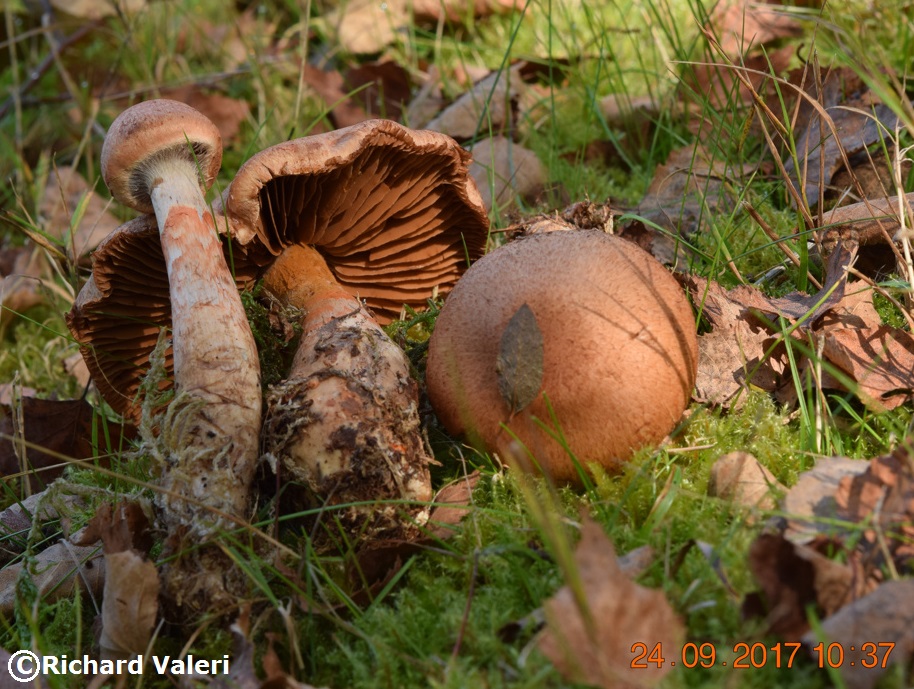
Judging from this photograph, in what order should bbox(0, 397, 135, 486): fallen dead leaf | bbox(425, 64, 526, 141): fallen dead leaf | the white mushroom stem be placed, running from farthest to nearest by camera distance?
bbox(425, 64, 526, 141): fallen dead leaf
bbox(0, 397, 135, 486): fallen dead leaf
the white mushroom stem

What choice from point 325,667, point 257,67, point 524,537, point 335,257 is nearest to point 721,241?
point 524,537

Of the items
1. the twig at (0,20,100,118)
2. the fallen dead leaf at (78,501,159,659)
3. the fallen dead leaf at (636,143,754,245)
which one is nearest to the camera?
the fallen dead leaf at (78,501,159,659)

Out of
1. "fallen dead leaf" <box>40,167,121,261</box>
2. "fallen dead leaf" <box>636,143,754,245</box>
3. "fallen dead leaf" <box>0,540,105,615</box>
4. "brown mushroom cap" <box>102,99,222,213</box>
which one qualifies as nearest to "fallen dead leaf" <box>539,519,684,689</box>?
"fallen dead leaf" <box>0,540,105,615</box>

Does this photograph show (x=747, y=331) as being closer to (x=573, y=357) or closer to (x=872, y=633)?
(x=573, y=357)

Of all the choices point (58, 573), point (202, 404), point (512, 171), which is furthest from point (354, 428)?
point (512, 171)

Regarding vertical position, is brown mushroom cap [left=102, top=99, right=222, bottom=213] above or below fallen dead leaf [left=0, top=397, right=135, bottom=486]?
above

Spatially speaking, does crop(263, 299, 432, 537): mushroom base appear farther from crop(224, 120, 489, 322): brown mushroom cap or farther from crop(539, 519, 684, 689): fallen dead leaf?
crop(539, 519, 684, 689): fallen dead leaf

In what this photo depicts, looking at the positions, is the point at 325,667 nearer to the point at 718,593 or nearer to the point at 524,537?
the point at 524,537

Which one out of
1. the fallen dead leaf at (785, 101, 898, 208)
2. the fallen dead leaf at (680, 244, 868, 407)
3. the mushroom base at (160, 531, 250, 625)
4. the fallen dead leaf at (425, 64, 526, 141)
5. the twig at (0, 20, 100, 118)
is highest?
the twig at (0, 20, 100, 118)
